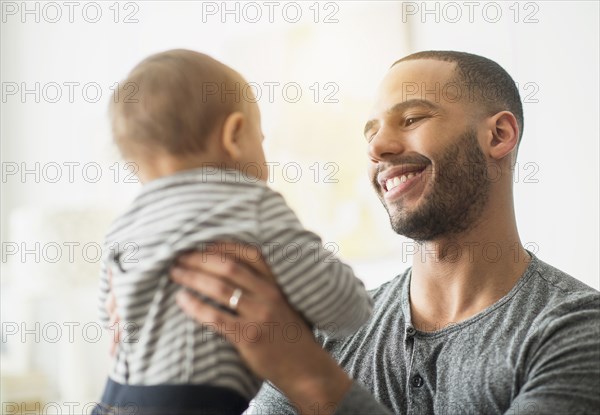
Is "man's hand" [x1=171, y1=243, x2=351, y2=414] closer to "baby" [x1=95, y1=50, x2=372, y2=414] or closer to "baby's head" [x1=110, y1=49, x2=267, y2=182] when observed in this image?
"baby" [x1=95, y1=50, x2=372, y2=414]

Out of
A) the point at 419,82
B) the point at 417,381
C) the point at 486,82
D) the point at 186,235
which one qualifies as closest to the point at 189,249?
the point at 186,235

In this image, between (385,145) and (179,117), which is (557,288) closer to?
(385,145)

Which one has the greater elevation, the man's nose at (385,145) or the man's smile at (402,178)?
the man's nose at (385,145)

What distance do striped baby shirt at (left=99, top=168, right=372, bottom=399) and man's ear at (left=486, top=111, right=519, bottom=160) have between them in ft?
2.30

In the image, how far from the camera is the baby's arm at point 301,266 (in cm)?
101

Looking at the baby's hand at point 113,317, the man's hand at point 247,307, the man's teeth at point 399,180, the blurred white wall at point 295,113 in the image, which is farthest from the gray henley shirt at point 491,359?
the blurred white wall at point 295,113

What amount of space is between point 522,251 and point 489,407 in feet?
1.30

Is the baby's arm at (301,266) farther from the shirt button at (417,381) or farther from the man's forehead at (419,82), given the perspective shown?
the man's forehead at (419,82)

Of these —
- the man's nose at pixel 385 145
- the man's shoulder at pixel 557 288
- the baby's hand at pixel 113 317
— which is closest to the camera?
the baby's hand at pixel 113 317

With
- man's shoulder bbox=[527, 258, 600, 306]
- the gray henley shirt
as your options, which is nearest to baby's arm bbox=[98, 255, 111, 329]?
the gray henley shirt

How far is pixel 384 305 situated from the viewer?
1605mm

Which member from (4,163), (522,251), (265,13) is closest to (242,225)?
(522,251)

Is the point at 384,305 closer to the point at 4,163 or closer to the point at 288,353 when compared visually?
the point at 288,353

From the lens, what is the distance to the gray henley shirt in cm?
118
